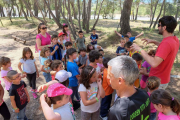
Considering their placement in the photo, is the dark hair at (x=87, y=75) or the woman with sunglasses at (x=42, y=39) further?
the woman with sunglasses at (x=42, y=39)

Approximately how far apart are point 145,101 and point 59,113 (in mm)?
1014

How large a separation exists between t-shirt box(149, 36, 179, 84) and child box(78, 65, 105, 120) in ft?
3.45

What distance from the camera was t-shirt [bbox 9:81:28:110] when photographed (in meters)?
2.28

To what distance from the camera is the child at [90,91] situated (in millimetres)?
1927

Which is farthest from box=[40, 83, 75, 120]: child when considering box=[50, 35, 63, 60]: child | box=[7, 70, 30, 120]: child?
box=[50, 35, 63, 60]: child

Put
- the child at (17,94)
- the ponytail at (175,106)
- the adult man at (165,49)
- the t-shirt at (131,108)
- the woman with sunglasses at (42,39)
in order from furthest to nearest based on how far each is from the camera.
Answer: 1. the woman with sunglasses at (42,39)
2. the child at (17,94)
3. the adult man at (165,49)
4. the ponytail at (175,106)
5. the t-shirt at (131,108)

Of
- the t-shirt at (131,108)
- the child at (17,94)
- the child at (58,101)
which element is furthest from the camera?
the child at (17,94)

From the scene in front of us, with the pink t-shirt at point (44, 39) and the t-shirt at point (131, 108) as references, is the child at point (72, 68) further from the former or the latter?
the t-shirt at point (131, 108)

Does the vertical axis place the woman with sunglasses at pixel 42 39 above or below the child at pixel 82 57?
above

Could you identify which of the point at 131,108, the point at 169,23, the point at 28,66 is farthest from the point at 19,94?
the point at 169,23

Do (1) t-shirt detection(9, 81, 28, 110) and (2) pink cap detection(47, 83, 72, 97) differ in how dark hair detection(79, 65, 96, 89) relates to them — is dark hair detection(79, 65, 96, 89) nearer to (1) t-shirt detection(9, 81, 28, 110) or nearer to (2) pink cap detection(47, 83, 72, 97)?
(2) pink cap detection(47, 83, 72, 97)

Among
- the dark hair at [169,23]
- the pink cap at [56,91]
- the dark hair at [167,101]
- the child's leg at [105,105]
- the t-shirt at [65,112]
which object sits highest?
the dark hair at [169,23]

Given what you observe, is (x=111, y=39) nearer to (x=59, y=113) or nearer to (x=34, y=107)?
(x=34, y=107)

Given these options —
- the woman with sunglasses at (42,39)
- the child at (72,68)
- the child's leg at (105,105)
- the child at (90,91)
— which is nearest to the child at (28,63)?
the woman with sunglasses at (42,39)
